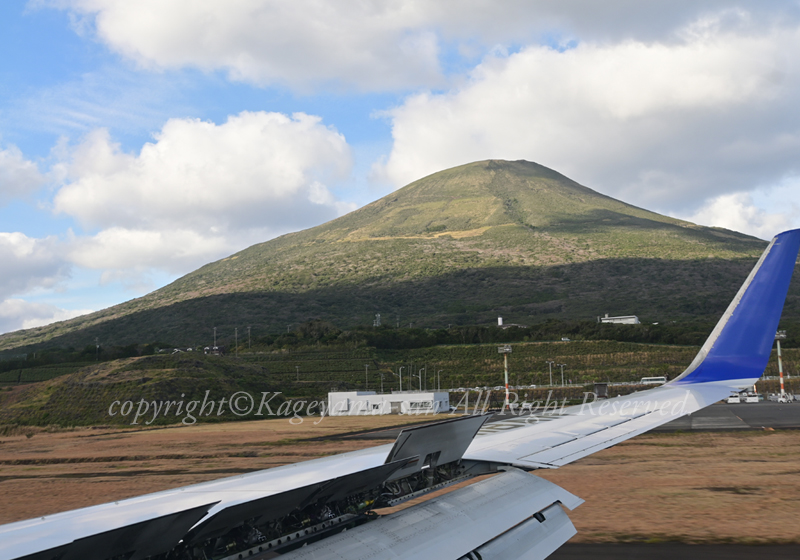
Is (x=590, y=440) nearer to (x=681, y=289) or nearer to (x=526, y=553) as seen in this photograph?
(x=526, y=553)

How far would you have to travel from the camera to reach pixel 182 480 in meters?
21.6

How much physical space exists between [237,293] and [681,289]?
470ft

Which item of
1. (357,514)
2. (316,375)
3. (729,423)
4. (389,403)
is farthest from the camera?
(316,375)

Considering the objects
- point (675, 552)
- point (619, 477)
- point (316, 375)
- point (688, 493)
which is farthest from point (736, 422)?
point (316, 375)

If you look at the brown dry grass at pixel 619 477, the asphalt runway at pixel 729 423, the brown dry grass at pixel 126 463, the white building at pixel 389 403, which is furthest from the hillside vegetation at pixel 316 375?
the asphalt runway at pixel 729 423

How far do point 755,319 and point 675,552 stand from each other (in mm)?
4045

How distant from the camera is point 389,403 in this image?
72.0 m

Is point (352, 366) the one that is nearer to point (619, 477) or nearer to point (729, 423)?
point (729, 423)

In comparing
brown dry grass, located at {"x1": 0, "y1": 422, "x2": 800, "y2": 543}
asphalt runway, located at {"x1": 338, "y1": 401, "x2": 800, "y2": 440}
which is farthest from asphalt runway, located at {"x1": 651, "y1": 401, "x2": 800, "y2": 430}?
brown dry grass, located at {"x1": 0, "y1": 422, "x2": 800, "y2": 543}

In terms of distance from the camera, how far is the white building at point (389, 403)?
224 feet

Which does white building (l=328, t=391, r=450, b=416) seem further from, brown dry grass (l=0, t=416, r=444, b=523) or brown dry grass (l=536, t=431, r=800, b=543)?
brown dry grass (l=536, t=431, r=800, b=543)

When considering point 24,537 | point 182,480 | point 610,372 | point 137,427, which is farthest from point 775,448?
point 610,372

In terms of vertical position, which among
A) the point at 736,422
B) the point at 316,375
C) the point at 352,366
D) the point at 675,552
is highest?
the point at 675,552

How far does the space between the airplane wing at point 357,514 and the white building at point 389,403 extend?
204 feet
